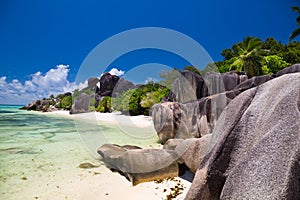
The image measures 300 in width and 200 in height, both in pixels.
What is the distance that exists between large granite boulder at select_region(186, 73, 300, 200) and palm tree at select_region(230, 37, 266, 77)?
22.4 m

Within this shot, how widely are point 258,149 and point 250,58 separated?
2472cm

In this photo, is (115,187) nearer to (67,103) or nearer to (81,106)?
(81,106)

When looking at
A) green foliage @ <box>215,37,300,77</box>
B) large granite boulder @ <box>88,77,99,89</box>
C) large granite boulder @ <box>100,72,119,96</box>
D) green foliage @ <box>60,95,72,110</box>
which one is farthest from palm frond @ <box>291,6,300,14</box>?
green foliage @ <box>60,95,72,110</box>

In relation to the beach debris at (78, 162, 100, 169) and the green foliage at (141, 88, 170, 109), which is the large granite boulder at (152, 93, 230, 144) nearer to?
the beach debris at (78, 162, 100, 169)

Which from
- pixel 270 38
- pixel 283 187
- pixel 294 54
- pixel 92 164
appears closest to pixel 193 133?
pixel 92 164

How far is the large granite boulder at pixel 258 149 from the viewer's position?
1.65 meters

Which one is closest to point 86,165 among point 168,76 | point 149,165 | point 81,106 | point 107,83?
point 149,165

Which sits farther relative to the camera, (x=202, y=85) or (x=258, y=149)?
(x=202, y=85)

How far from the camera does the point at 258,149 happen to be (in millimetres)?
1936

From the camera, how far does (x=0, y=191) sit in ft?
12.8

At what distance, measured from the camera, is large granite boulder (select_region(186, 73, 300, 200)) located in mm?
1648

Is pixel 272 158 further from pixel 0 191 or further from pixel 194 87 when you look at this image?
pixel 194 87

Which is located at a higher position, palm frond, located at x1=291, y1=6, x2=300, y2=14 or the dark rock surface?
palm frond, located at x1=291, y1=6, x2=300, y2=14

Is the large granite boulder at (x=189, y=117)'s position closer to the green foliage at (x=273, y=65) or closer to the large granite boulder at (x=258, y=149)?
the large granite boulder at (x=258, y=149)
